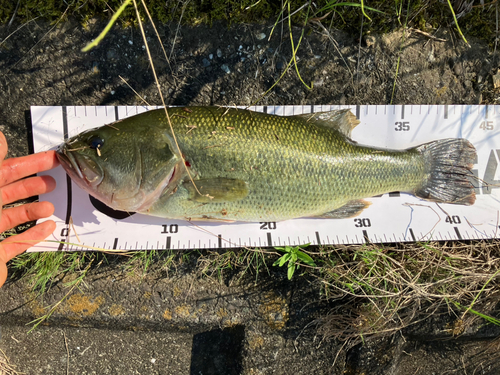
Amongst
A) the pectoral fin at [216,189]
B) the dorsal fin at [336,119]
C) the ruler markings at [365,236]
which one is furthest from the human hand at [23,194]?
the ruler markings at [365,236]

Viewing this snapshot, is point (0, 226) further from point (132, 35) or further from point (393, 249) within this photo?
point (393, 249)

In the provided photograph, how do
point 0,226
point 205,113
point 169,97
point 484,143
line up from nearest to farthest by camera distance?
1. point 205,113
2. point 0,226
3. point 169,97
4. point 484,143

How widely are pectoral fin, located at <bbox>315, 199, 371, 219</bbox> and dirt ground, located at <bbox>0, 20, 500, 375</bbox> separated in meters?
0.69

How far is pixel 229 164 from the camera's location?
7.45ft

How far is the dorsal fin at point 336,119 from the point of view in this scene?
2578 mm

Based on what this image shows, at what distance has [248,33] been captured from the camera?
2.79 meters

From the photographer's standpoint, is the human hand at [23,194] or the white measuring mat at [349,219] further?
the white measuring mat at [349,219]

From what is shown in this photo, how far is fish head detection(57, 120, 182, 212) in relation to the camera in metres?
2.21

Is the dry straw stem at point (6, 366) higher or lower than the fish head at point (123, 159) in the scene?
lower

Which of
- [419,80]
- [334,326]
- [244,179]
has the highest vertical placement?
[419,80]

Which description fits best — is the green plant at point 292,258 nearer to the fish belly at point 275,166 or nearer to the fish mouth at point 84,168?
the fish belly at point 275,166

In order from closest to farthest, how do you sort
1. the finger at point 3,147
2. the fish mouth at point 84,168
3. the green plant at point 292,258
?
the fish mouth at point 84,168, the finger at point 3,147, the green plant at point 292,258

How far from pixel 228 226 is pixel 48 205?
1553mm

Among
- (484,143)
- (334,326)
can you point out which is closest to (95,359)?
(334,326)
